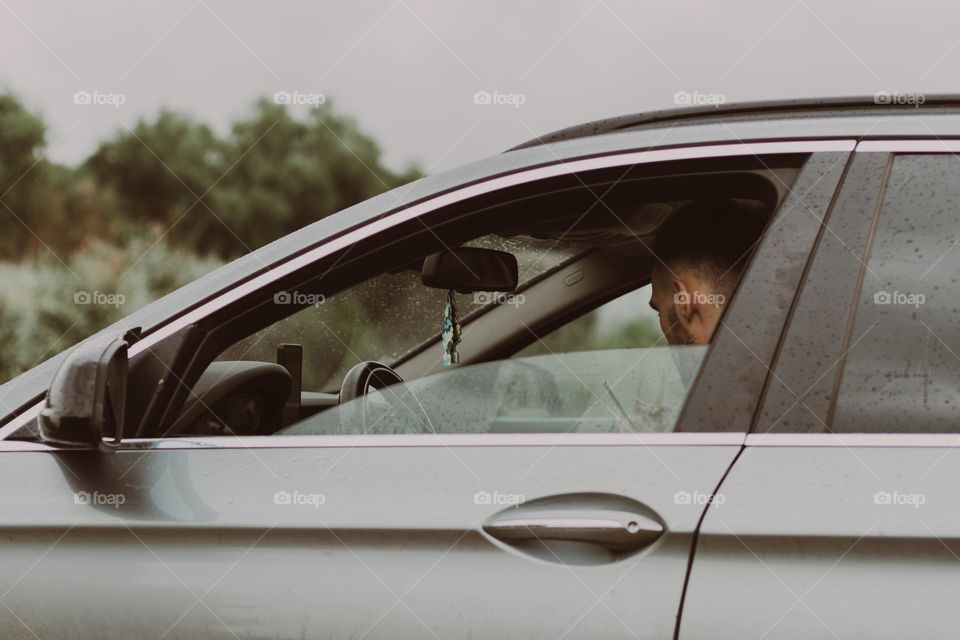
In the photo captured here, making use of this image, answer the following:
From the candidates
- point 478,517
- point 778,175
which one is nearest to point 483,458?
point 478,517

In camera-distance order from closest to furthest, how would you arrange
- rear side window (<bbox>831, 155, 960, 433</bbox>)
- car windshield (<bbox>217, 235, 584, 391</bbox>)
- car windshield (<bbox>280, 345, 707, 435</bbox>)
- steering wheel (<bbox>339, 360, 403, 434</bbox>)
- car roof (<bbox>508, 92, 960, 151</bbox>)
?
rear side window (<bbox>831, 155, 960, 433</bbox>) < car roof (<bbox>508, 92, 960, 151</bbox>) < car windshield (<bbox>280, 345, 707, 435</bbox>) < steering wheel (<bbox>339, 360, 403, 434</bbox>) < car windshield (<bbox>217, 235, 584, 391</bbox>)

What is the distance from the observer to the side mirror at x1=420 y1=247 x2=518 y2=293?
2.38m

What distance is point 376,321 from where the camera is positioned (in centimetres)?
350

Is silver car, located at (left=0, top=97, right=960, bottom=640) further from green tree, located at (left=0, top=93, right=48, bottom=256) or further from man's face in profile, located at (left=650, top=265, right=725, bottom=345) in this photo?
green tree, located at (left=0, top=93, right=48, bottom=256)

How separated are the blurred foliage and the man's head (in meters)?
10.8

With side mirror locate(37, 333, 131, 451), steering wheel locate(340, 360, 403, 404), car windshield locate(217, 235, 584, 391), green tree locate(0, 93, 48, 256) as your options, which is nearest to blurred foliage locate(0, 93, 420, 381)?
green tree locate(0, 93, 48, 256)

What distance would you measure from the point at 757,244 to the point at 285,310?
2.80ft

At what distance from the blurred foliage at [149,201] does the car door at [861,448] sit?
11.5 metres

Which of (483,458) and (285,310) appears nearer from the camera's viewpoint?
(483,458)

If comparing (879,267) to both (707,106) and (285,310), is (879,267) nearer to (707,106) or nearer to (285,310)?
(707,106)

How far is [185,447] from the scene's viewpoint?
1673mm

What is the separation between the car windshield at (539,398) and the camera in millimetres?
1869

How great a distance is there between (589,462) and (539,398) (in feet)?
3.09

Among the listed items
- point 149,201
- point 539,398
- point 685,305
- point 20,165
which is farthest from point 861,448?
point 149,201
